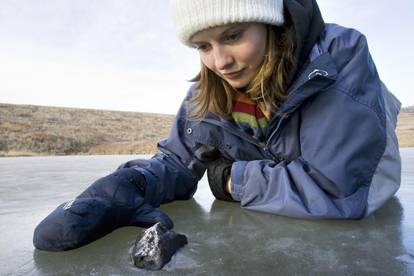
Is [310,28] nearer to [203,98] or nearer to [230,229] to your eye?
[203,98]

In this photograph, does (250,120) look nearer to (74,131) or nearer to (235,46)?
(235,46)

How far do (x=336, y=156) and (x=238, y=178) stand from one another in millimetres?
468

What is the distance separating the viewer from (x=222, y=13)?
5.43ft

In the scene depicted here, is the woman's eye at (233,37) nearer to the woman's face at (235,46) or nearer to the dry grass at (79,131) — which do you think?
the woman's face at (235,46)

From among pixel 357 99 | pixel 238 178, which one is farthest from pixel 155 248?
pixel 357 99

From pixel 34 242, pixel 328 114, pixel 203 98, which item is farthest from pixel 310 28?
pixel 34 242

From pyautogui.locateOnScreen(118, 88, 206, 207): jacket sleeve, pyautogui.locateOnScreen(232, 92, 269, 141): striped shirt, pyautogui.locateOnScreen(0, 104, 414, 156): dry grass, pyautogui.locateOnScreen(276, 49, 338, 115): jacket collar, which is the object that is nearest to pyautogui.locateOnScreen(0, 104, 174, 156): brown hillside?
pyautogui.locateOnScreen(0, 104, 414, 156): dry grass

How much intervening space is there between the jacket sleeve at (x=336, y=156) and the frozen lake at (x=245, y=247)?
0.07m

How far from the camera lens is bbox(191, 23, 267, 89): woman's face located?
1.71 m

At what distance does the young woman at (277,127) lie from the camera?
59.9 inches

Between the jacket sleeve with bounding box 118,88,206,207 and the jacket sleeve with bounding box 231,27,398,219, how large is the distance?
51cm

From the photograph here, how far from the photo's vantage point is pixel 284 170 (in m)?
1.65

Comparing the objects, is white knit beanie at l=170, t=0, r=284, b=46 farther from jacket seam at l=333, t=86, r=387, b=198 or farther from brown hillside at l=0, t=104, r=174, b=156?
brown hillside at l=0, t=104, r=174, b=156

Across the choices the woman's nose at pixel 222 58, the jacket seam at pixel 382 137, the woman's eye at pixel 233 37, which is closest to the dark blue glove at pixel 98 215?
the woman's nose at pixel 222 58
